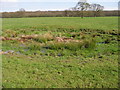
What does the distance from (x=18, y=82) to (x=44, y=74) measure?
3.68 feet

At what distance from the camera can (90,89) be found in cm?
568

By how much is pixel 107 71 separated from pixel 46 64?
281cm

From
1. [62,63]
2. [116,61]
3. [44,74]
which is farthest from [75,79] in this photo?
[116,61]

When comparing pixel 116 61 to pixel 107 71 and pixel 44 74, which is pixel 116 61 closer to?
pixel 107 71

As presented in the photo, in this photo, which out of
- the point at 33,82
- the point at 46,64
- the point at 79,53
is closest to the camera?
the point at 33,82

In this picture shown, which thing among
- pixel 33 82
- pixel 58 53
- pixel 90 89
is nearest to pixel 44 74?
pixel 33 82

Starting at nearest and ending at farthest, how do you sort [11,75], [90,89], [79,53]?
1. [90,89]
2. [11,75]
3. [79,53]

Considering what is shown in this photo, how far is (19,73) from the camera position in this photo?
6.89 metres

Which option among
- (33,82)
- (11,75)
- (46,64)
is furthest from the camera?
(46,64)

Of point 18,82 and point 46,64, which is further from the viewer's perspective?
point 46,64

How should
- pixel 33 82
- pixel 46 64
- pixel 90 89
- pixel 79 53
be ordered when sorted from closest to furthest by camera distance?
1. pixel 90 89
2. pixel 33 82
3. pixel 46 64
4. pixel 79 53

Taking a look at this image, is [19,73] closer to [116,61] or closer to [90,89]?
[90,89]

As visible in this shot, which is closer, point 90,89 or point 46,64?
point 90,89

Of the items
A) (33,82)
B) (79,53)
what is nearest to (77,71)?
(33,82)
